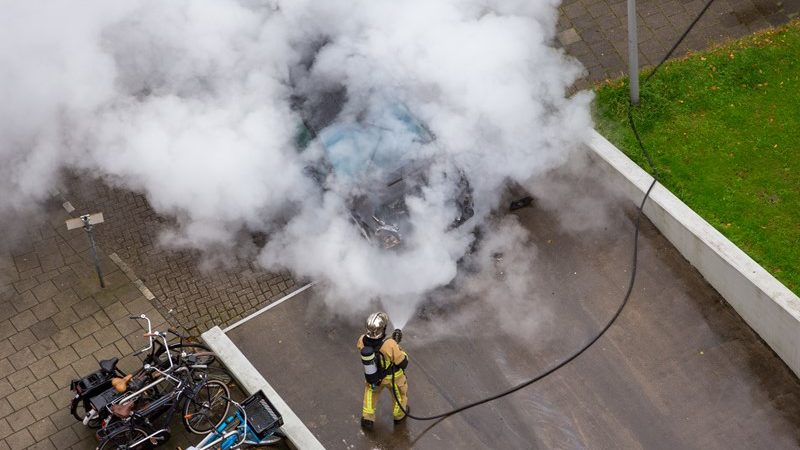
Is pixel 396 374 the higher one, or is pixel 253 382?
pixel 396 374

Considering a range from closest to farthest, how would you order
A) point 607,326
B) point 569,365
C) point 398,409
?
point 398,409
point 569,365
point 607,326

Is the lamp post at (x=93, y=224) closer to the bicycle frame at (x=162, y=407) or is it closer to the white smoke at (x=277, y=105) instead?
the white smoke at (x=277, y=105)

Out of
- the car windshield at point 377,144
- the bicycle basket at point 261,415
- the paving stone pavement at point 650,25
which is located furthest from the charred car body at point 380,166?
the paving stone pavement at point 650,25

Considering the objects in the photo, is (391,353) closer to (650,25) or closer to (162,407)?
(162,407)

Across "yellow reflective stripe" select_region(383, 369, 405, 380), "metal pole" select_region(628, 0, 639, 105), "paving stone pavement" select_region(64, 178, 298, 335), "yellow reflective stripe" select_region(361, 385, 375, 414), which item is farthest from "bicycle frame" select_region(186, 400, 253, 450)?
"metal pole" select_region(628, 0, 639, 105)

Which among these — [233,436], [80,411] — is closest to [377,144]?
[233,436]

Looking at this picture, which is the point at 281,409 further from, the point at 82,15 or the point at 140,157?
the point at 82,15
